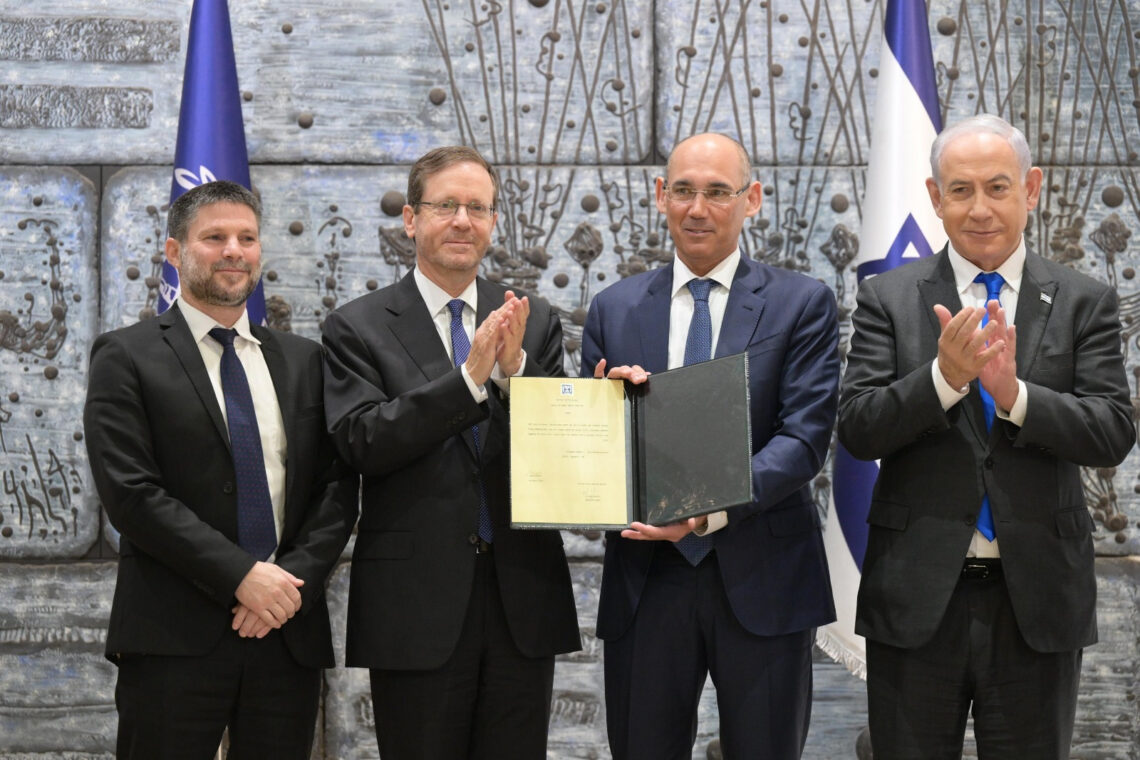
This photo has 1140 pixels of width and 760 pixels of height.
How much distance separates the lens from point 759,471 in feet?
8.82

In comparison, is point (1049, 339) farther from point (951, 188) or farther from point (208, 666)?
point (208, 666)

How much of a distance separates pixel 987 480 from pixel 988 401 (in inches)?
7.4

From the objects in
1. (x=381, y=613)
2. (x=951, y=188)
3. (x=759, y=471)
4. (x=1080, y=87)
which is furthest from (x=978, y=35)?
(x=381, y=613)

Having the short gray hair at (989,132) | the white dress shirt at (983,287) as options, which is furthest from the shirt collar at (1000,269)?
the short gray hair at (989,132)

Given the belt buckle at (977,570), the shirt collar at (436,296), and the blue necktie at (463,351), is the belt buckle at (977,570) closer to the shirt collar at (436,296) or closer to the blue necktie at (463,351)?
the blue necktie at (463,351)

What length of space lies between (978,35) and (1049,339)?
7.19ft

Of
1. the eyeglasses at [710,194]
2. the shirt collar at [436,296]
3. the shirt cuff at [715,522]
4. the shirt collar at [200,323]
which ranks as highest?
the eyeglasses at [710,194]

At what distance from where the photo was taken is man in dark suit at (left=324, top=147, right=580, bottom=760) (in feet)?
8.96

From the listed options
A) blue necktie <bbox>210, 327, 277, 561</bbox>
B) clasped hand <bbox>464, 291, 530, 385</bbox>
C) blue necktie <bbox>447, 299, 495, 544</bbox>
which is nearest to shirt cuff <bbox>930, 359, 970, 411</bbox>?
clasped hand <bbox>464, 291, 530, 385</bbox>

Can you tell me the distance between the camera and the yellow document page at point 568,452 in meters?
2.68

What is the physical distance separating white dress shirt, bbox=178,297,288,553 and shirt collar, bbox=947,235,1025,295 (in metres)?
1.70

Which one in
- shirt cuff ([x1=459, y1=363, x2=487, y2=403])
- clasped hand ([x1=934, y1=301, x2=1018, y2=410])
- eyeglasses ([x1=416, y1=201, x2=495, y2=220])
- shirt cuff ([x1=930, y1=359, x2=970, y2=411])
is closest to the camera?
clasped hand ([x1=934, y1=301, x2=1018, y2=410])

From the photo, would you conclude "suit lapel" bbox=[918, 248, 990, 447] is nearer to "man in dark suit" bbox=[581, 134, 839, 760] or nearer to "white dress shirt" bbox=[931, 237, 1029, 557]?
"white dress shirt" bbox=[931, 237, 1029, 557]

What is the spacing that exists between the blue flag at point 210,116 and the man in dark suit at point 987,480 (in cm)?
228
